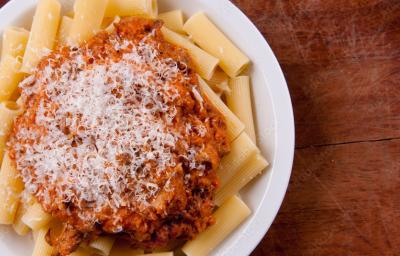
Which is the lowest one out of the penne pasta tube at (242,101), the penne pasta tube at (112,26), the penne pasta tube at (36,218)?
the penne pasta tube at (36,218)

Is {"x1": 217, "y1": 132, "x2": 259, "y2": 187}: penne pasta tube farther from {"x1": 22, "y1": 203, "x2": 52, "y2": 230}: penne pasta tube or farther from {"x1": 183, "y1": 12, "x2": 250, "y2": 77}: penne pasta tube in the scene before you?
{"x1": 22, "y1": 203, "x2": 52, "y2": 230}: penne pasta tube

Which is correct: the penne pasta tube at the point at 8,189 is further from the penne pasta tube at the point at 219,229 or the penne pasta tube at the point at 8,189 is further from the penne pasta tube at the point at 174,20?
the penne pasta tube at the point at 174,20

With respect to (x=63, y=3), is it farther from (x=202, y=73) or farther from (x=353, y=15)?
(x=353, y=15)

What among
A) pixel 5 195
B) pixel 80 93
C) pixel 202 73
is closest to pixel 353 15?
pixel 202 73

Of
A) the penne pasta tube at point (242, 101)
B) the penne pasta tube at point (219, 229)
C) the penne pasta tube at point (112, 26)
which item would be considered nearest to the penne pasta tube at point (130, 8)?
the penne pasta tube at point (112, 26)

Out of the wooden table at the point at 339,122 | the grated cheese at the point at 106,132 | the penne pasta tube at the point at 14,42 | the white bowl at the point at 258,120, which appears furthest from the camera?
the wooden table at the point at 339,122

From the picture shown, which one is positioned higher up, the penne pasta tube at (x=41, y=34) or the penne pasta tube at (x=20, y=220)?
the penne pasta tube at (x=41, y=34)
